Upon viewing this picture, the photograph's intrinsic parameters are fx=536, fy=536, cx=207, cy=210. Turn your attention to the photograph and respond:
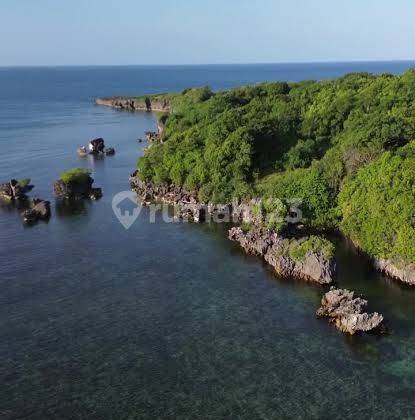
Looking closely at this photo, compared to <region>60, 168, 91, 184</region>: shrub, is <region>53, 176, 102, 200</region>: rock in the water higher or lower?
lower

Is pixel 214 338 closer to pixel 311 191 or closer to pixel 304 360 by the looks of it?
pixel 304 360

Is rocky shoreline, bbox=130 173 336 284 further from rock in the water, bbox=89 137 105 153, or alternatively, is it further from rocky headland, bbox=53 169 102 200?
rock in the water, bbox=89 137 105 153

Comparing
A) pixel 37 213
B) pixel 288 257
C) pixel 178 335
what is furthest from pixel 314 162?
pixel 37 213

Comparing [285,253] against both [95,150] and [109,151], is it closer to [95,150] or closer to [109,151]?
[109,151]

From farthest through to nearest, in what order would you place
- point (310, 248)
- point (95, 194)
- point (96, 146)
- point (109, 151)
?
point (96, 146), point (109, 151), point (95, 194), point (310, 248)

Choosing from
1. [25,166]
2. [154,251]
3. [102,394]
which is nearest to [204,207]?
[154,251]

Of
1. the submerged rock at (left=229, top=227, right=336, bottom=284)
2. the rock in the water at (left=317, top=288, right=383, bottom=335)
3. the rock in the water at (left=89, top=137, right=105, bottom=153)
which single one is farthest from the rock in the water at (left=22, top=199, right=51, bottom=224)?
the rock in the water at (left=89, top=137, right=105, bottom=153)

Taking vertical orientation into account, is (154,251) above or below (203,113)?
below
